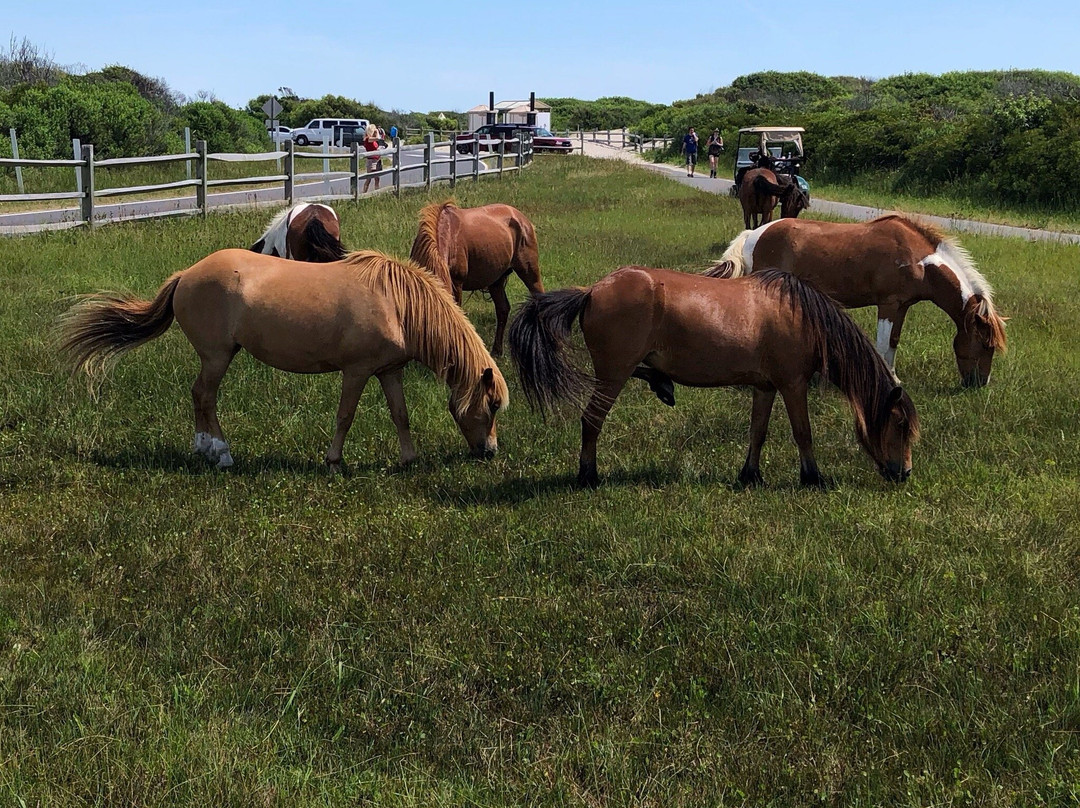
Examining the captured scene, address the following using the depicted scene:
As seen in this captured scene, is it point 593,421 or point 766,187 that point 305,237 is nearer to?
point 593,421

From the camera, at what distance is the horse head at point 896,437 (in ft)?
18.2

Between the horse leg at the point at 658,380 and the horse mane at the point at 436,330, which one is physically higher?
the horse mane at the point at 436,330

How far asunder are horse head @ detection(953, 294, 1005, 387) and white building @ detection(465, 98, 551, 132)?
169 feet

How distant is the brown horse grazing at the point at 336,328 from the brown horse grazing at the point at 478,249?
1993mm

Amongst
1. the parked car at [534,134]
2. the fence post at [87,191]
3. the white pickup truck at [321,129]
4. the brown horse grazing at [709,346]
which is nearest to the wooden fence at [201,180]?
the fence post at [87,191]

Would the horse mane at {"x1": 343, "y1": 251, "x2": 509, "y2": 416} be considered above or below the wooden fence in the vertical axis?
below

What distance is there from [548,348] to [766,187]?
34.8ft

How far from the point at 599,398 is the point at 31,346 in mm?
4802

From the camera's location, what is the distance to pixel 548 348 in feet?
18.0

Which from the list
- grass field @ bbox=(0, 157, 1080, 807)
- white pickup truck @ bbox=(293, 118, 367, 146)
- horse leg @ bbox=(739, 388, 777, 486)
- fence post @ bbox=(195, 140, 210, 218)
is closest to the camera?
grass field @ bbox=(0, 157, 1080, 807)

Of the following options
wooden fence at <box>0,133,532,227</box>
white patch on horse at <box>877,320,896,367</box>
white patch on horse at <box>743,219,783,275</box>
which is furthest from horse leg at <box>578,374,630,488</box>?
wooden fence at <box>0,133,532,227</box>

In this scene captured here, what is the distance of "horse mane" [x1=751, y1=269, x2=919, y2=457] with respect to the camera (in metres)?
5.53

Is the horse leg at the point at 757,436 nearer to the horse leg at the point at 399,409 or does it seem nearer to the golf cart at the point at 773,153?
the horse leg at the point at 399,409

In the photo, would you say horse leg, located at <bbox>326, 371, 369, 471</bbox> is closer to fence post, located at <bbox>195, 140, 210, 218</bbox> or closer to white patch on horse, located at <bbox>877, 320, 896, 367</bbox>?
white patch on horse, located at <bbox>877, 320, 896, 367</bbox>
